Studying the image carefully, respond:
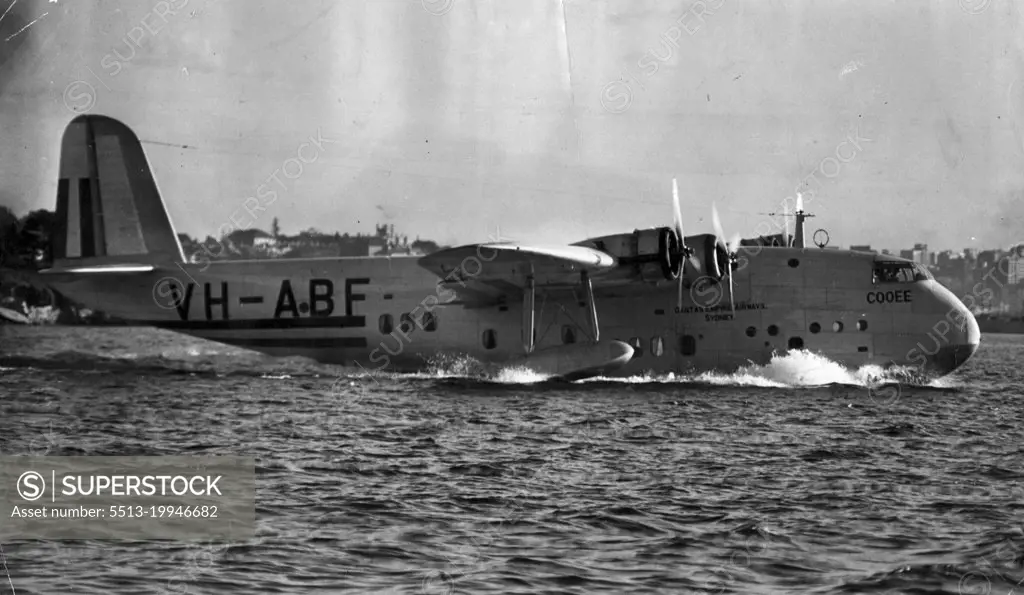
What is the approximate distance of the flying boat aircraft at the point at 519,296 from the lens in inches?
1041

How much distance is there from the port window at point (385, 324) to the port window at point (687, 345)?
26.1ft

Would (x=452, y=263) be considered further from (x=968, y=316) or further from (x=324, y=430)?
(x=968, y=316)

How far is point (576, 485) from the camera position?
1374 cm

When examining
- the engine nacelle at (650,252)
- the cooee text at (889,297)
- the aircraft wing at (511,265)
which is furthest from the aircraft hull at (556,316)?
the aircraft wing at (511,265)

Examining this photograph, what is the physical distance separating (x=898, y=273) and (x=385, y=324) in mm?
13493

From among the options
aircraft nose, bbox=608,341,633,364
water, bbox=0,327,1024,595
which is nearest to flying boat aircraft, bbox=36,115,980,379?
aircraft nose, bbox=608,341,633,364

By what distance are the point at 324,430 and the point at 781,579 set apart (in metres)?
10.8

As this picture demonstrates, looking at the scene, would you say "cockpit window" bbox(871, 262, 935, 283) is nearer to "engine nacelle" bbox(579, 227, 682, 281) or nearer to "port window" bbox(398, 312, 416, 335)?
"engine nacelle" bbox(579, 227, 682, 281)

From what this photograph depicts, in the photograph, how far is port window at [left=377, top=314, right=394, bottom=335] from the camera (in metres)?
30.0

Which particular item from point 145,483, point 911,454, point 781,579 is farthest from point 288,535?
point 911,454

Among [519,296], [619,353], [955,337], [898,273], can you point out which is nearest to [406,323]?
[519,296]

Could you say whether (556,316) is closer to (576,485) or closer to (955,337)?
(955,337)

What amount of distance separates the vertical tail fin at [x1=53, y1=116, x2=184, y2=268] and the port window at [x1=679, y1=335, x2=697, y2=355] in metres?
15.0

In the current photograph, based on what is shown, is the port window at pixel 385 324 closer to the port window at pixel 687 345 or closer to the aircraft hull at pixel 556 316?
the aircraft hull at pixel 556 316
